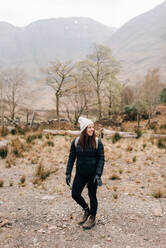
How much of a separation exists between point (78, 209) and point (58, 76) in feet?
56.2

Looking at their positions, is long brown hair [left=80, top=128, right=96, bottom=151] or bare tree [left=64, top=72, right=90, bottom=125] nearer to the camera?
long brown hair [left=80, top=128, right=96, bottom=151]

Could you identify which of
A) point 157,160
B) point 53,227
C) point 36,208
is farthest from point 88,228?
point 157,160

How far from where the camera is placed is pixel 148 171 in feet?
21.3

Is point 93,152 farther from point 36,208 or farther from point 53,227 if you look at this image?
point 36,208

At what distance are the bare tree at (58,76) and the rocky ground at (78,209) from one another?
12.9 m

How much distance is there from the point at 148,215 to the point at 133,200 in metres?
0.68

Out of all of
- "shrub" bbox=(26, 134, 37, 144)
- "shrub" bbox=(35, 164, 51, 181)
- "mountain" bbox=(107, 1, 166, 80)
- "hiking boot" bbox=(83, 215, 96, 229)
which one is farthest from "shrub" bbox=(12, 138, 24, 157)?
"mountain" bbox=(107, 1, 166, 80)

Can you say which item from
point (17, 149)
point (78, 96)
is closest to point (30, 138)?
point (17, 149)

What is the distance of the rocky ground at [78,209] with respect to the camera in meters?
3.00

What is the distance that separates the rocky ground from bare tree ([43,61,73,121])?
12.9m

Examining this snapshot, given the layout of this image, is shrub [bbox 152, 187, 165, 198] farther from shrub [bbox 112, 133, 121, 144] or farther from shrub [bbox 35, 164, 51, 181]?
shrub [bbox 112, 133, 121, 144]

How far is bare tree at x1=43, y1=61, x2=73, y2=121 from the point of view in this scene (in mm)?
18734

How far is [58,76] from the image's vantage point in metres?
19.3

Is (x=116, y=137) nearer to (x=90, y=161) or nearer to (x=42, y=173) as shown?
(x=42, y=173)
